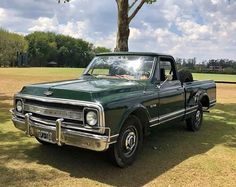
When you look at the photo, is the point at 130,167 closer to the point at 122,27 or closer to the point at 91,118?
the point at 91,118

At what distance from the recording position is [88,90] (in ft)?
19.7

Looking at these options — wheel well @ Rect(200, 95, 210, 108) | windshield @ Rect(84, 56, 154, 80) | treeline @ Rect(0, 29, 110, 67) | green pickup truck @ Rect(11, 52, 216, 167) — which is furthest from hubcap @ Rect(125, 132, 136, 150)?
treeline @ Rect(0, 29, 110, 67)

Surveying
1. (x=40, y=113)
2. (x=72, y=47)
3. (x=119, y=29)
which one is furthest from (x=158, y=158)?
(x=72, y=47)

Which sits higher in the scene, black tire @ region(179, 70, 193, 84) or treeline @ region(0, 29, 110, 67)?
treeline @ region(0, 29, 110, 67)

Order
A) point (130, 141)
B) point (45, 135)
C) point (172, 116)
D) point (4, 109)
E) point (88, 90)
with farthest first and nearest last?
point (4, 109) → point (172, 116) → point (130, 141) → point (45, 135) → point (88, 90)

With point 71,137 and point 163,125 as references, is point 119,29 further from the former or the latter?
point 71,137

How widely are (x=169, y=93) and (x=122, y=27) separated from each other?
6542mm

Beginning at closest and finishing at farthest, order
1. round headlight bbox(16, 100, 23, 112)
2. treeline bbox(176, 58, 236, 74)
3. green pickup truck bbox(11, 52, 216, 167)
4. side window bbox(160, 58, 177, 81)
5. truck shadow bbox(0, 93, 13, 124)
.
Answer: green pickup truck bbox(11, 52, 216, 167)
round headlight bbox(16, 100, 23, 112)
side window bbox(160, 58, 177, 81)
truck shadow bbox(0, 93, 13, 124)
treeline bbox(176, 58, 236, 74)

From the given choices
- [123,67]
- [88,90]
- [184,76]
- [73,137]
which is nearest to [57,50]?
[184,76]

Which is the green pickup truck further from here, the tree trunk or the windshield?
the tree trunk

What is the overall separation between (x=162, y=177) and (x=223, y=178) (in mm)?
996

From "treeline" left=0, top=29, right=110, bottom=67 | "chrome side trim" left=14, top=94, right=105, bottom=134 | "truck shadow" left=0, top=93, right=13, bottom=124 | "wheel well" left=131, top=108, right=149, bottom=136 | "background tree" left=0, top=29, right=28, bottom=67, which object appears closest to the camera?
"chrome side trim" left=14, top=94, right=105, bottom=134

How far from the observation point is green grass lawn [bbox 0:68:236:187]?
5.84 metres

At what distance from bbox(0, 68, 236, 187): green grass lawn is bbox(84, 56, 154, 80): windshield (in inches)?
60.8
